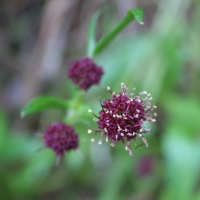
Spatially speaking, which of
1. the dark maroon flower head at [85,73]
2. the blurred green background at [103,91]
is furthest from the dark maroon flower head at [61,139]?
the blurred green background at [103,91]

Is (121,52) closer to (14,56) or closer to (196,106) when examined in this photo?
(196,106)

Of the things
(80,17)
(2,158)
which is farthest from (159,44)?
(2,158)

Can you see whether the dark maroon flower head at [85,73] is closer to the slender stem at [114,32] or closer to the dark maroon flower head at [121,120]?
the slender stem at [114,32]

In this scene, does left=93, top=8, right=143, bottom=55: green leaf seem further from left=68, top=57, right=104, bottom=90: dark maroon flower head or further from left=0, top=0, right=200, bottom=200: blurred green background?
left=0, top=0, right=200, bottom=200: blurred green background

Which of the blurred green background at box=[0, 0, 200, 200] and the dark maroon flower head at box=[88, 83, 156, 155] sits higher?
the blurred green background at box=[0, 0, 200, 200]

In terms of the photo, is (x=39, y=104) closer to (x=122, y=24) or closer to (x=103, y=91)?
(x=122, y=24)

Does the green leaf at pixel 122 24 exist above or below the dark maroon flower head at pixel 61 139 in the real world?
above

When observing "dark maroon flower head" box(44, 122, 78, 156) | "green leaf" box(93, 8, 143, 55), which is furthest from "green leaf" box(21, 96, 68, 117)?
"green leaf" box(93, 8, 143, 55)
